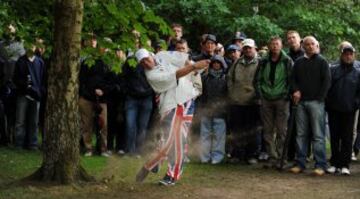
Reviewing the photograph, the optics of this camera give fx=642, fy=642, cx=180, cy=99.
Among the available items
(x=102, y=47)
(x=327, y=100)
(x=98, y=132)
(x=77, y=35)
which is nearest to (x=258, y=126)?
(x=327, y=100)

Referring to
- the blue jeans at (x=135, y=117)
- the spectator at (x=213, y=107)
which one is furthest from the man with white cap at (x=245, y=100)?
the blue jeans at (x=135, y=117)

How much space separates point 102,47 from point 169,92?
1162mm

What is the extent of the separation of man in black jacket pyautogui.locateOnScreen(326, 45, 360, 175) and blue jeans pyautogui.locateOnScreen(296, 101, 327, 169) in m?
0.22

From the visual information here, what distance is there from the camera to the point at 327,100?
10500 mm

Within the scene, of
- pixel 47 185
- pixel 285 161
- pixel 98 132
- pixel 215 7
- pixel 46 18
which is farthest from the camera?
pixel 215 7

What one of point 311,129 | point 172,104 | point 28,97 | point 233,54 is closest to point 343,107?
point 311,129

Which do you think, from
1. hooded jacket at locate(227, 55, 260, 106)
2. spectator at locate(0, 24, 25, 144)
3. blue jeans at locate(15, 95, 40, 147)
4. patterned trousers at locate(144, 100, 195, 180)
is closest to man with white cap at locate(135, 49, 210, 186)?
patterned trousers at locate(144, 100, 195, 180)

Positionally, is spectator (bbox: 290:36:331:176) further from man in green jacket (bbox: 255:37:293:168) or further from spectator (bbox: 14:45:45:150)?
spectator (bbox: 14:45:45:150)

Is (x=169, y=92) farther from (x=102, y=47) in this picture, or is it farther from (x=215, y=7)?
(x=215, y=7)

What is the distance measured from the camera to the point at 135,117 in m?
11.9

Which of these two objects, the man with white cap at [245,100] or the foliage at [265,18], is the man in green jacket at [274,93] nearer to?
the man with white cap at [245,100]

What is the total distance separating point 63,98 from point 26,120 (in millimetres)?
4561

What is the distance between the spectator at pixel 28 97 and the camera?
1221 centimetres

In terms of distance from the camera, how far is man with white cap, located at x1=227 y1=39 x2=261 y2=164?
11.3 metres
